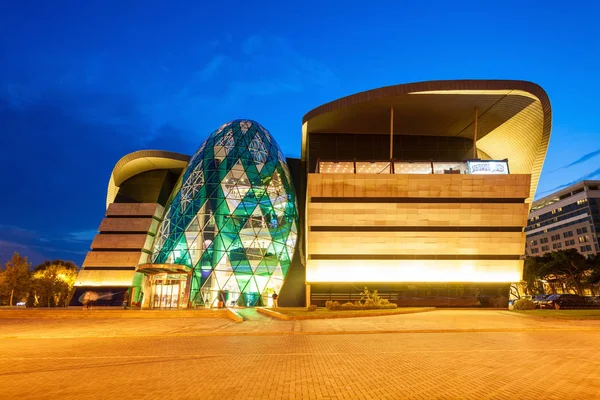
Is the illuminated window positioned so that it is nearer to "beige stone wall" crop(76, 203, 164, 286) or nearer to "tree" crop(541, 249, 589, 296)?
"beige stone wall" crop(76, 203, 164, 286)

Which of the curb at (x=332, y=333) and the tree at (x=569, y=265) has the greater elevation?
the tree at (x=569, y=265)

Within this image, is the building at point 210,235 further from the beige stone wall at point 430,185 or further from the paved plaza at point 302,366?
the paved plaza at point 302,366

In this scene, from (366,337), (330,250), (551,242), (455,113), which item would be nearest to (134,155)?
(330,250)

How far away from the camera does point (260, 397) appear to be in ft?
19.9

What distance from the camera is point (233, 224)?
39219mm

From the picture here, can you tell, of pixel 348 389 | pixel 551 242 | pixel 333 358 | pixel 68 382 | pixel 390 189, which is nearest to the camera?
pixel 348 389

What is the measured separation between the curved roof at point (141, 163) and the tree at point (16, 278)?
14118mm

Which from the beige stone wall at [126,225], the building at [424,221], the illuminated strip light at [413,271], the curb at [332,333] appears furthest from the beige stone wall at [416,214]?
the beige stone wall at [126,225]

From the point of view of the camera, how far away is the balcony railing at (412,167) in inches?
1496

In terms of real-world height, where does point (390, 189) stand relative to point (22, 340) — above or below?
above

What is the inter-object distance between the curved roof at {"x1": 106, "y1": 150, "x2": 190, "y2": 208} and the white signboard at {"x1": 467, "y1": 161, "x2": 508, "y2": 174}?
3867cm

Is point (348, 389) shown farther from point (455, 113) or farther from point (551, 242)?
point (551, 242)

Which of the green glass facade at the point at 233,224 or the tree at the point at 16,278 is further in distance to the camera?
the tree at the point at 16,278

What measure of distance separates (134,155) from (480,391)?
181ft
